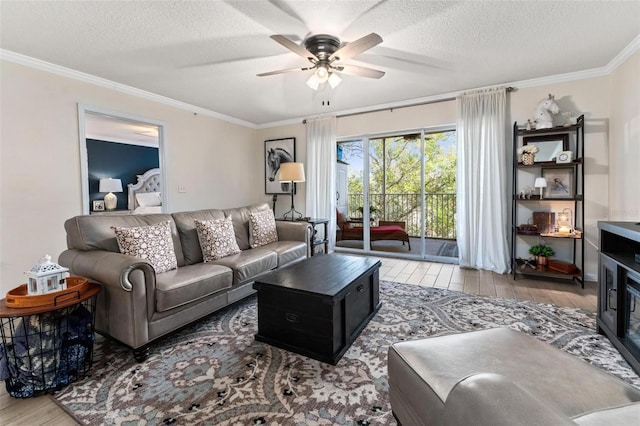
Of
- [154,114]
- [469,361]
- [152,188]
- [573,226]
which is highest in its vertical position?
[154,114]

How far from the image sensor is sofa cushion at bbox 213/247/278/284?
265 centimetres

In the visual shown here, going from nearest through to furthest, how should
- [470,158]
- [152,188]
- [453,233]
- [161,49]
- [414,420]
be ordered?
[414,420] → [161,49] → [470,158] → [453,233] → [152,188]

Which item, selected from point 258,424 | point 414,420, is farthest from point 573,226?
point 258,424

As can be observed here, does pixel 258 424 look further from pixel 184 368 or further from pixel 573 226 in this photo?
pixel 573 226

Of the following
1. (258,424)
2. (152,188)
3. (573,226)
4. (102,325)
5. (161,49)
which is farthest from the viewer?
(152,188)

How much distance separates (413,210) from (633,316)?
365 cm

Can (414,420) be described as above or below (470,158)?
below

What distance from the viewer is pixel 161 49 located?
9.13 ft

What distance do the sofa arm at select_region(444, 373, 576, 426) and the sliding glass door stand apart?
4.12 metres

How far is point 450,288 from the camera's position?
10.8 ft

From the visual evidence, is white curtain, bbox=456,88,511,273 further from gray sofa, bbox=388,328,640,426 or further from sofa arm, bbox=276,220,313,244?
gray sofa, bbox=388,328,640,426

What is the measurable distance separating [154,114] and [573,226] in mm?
5740

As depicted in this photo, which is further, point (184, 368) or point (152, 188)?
point (152, 188)

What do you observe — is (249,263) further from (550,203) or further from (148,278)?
(550,203)
